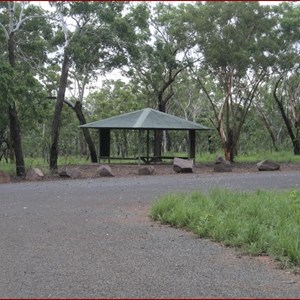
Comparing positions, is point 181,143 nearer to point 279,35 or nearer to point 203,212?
point 279,35

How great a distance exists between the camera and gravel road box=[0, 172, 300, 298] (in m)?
4.53

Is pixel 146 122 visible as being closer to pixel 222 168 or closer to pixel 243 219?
pixel 222 168

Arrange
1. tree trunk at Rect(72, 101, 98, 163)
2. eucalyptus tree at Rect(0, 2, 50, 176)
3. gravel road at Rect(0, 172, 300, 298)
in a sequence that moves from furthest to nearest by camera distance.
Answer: tree trunk at Rect(72, 101, 98, 163)
eucalyptus tree at Rect(0, 2, 50, 176)
gravel road at Rect(0, 172, 300, 298)

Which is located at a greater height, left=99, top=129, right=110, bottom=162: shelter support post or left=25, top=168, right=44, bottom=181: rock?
left=99, top=129, right=110, bottom=162: shelter support post

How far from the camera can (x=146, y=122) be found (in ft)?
78.7

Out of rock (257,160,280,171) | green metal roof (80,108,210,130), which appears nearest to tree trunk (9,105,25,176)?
green metal roof (80,108,210,130)

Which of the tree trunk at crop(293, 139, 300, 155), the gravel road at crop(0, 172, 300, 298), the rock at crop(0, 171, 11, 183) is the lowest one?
the gravel road at crop(0, 172, 300, 298)

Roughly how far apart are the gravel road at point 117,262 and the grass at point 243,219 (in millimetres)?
215

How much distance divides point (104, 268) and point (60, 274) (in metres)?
0.49

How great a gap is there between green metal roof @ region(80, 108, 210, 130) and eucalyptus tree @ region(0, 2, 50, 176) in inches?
181

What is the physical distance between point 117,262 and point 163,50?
19.4m

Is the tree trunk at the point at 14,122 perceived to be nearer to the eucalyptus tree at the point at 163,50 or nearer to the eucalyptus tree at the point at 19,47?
the eucalyptus tree at the point at 19,47

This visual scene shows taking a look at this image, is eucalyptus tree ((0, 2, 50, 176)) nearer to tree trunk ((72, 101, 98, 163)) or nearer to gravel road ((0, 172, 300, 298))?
tree trunk ((72, 101, 98, 163))

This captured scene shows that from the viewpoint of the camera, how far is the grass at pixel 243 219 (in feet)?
19.0
